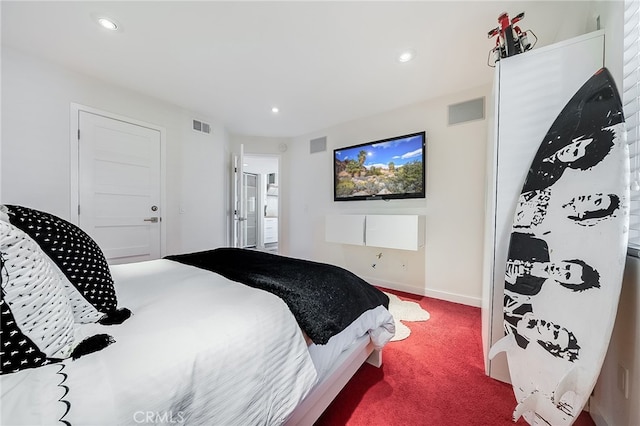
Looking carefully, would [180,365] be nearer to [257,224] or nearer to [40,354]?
[40,354]

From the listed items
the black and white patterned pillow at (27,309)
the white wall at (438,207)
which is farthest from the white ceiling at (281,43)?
the black and white patterned pillow at (27,309)

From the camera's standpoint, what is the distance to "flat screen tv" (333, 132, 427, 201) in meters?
2.87

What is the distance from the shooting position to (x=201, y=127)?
330cm

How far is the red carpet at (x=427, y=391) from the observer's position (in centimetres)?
120

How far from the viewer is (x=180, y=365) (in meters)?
0.63

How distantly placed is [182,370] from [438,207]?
284cm

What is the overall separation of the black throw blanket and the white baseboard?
5.24 feet

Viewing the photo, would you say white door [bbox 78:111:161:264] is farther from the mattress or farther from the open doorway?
the open doorway

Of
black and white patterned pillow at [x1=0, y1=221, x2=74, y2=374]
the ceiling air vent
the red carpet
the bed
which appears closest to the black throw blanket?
the bed

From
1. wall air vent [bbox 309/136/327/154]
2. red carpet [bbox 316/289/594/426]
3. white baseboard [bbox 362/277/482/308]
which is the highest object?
wall air vent [bbox 309/136/327/154]

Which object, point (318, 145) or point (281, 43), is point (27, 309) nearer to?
point (281, 43)

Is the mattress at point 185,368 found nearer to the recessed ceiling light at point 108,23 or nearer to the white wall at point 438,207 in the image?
the recessed ceiling light at point 108,23

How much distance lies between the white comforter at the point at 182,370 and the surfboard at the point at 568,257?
1.07 metres

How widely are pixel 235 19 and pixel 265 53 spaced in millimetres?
363
